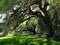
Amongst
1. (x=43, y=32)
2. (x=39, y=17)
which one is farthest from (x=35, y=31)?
(x=39, y=17)

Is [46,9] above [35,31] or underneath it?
above

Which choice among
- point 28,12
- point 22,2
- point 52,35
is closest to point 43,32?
point 52,35

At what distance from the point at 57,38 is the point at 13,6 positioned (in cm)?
386

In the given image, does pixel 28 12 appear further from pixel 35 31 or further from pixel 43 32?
pixel 35 31

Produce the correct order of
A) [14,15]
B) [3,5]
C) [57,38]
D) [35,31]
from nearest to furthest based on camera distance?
1. [3,5]
2. [14,15]
3. [57,38]
4. [35,31]

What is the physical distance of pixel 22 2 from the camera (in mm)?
14180

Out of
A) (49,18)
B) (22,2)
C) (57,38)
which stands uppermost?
(22,2)

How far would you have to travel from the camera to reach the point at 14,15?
1489 cm

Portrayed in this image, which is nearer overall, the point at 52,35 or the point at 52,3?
the point at 52,3

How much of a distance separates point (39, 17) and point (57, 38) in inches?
74.6

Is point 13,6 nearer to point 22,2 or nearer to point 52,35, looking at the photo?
point 22,2

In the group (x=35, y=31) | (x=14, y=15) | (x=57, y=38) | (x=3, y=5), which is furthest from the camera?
(x=35, y=31)

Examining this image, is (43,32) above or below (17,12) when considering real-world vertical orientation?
below

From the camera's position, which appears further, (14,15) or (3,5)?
(14,15)
